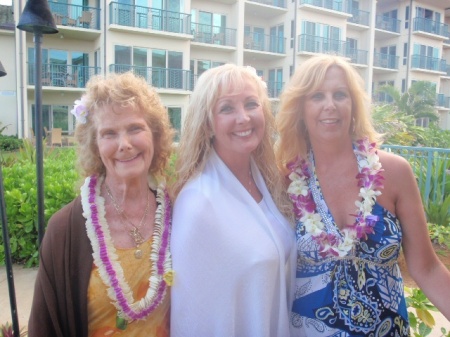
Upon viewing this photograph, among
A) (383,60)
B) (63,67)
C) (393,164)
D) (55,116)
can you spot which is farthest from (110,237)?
(383,60)

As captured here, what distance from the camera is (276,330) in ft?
6.96

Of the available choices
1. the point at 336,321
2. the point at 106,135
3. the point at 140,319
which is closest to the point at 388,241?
the point at 336,321

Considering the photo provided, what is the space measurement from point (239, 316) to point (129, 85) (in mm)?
1256

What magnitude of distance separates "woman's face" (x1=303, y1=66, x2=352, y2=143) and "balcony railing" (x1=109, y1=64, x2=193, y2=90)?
19167mm

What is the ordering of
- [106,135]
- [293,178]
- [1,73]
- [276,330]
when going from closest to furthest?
[106,135] < [276,330] < [293,178] < [1,73]

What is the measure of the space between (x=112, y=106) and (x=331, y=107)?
1085 millimetres

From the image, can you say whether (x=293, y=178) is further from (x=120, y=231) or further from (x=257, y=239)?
(x=120, y=231)

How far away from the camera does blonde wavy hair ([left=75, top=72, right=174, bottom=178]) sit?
1962 mm

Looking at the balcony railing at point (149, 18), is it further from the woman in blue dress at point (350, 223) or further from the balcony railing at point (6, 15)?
the woman in blue dress at point (350, 223)

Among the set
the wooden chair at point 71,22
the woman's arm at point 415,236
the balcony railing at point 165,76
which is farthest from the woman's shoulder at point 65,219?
the wooden chair at point 71,22

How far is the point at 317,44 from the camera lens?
88.2 ft

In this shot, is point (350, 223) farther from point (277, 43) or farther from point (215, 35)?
point (277, 43)

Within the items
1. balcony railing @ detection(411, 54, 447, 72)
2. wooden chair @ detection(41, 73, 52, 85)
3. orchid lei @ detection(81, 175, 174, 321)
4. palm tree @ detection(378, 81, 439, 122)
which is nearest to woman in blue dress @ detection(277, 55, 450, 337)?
orchid lei @ detection(81, 175, 174, 321)

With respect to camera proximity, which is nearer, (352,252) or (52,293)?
(52,293)
